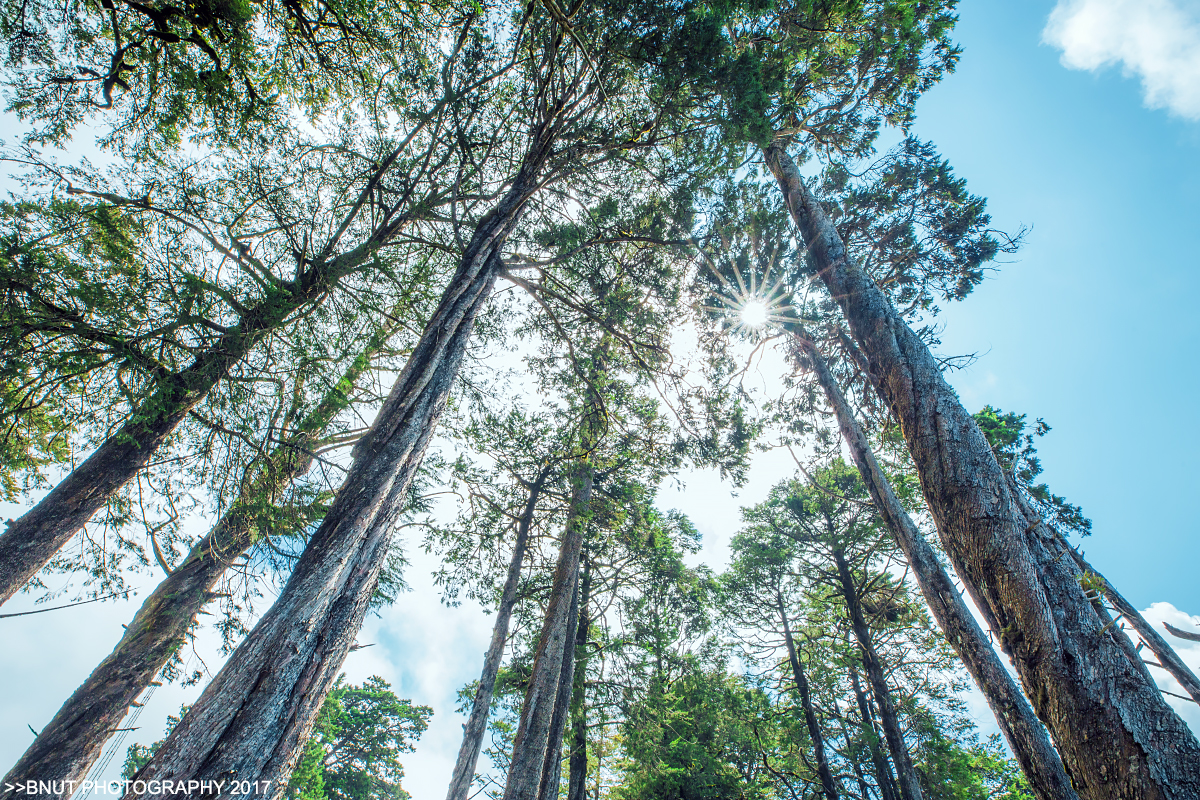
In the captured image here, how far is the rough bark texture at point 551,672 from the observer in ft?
19.0

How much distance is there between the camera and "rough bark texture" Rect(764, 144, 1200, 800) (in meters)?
2.10

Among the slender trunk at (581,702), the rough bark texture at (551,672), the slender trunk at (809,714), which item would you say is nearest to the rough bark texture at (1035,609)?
the rough bark texture at (551,672)

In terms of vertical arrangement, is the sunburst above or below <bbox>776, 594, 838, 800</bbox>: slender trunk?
above

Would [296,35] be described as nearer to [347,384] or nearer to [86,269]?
[86,269]

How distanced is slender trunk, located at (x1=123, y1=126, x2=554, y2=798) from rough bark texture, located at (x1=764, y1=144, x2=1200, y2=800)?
4.03 meters

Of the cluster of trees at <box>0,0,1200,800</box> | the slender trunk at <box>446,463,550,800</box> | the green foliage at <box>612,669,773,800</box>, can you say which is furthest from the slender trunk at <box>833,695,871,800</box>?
the slender trunk at <box>446,463,550,800</box>

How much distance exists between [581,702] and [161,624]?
23.8 feet

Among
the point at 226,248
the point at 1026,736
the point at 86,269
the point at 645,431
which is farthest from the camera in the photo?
the point at 645,431

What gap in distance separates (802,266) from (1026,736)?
21.0 ft

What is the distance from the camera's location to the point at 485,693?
6.46 m

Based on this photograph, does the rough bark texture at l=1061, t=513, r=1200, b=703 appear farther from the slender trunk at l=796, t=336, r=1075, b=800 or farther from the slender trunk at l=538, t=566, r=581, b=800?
the slender trunk at l=538, t=566, r=581, b=800

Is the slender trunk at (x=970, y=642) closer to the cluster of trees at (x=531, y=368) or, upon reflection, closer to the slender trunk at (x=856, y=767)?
the cluster of trees at (x=531, y=368)

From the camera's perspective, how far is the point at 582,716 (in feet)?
28.2

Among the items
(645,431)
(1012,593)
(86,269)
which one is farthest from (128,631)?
(1012,593)
